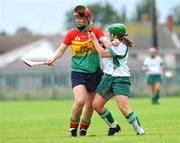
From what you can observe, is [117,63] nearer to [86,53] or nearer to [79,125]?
[86,53]

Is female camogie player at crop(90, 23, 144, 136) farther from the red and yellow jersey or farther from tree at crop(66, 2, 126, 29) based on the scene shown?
tree at crop(66, 2, 126, 29)

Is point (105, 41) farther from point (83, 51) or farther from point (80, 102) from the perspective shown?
point (80, 102)

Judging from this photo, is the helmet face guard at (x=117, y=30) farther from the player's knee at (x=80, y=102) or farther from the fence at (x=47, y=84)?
the fence at (x=47, y=84)

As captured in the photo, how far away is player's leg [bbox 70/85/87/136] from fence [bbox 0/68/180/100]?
2993 centimetres

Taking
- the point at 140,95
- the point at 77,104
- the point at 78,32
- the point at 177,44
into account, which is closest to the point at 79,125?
the point at 77,104

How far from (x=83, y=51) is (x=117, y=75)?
81cm

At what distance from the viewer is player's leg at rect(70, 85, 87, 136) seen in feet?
47.8

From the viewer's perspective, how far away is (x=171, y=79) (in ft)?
150

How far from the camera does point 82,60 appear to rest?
14.7m

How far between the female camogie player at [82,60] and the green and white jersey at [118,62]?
250mm

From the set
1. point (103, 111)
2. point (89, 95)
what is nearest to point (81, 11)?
point (89, 95)

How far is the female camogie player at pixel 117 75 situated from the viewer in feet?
46.5

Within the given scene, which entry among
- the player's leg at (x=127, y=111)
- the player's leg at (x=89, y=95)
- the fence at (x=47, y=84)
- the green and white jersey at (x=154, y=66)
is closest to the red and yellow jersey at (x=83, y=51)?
the player's leg at (x=89, y=95)

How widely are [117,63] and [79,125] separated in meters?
1.70
